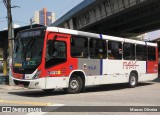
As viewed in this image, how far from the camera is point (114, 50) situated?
792 inches

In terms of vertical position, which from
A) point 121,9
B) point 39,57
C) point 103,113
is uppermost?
point 121,9

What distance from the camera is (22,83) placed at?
636 inches

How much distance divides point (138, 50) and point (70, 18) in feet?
72.8

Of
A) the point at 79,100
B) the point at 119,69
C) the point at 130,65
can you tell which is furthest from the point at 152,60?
the point at 79,100

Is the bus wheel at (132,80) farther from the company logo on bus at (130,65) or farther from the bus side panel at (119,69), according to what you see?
the company logo on bus at (130,65)

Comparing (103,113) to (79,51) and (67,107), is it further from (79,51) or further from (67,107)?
(79,51)

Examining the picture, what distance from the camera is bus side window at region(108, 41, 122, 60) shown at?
19.7 meters

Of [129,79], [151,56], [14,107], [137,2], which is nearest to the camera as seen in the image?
[14,107]

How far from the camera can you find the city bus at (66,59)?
15828 mm

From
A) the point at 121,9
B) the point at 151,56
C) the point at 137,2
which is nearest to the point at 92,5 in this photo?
the point at 121,9

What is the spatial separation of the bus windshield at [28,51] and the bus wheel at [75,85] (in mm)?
2116

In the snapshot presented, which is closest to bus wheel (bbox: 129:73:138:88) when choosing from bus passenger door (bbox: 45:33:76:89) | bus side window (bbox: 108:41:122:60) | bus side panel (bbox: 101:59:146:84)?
bus side panel (bbox: 101:59:146:84)

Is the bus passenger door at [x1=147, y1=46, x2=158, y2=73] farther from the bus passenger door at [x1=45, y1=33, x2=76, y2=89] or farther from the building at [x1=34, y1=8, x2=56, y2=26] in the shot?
the building at [x1=34, y1=8, x2=56, y2=26]

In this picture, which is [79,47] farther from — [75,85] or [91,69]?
[75,85]
